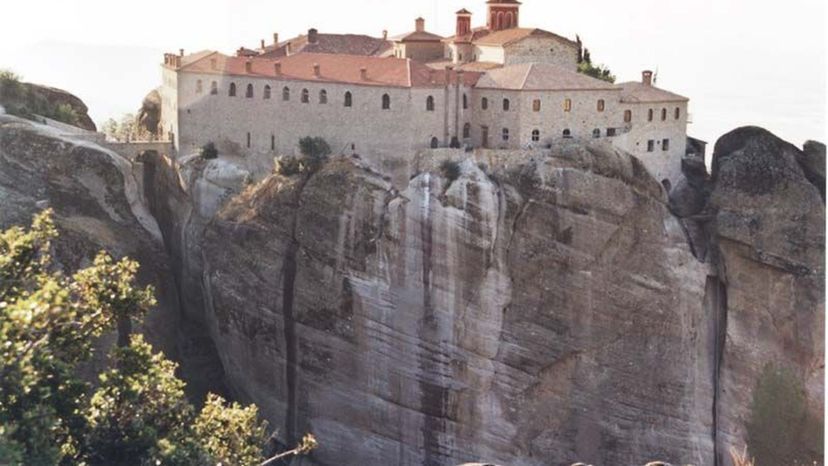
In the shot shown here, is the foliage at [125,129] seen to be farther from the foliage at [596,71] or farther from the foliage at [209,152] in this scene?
the foliage at [596,71]

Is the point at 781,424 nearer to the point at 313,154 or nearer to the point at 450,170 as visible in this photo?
the point at 450,170

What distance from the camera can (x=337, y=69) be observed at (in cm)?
4112

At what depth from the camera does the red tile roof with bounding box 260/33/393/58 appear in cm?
4556

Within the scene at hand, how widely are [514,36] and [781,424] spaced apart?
40.5ft

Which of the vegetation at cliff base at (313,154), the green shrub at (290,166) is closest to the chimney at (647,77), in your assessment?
the vegetation at cliff base at (313,154)

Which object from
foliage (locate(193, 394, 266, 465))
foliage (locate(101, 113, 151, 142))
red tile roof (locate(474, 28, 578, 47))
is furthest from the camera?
foliage (locate(101, 113, 151, 142))

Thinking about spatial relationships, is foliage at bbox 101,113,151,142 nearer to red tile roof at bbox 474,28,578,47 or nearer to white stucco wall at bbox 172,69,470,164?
white stucco wall at bbox 172,69,470,164

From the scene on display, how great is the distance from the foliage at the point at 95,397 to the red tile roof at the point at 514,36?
67.8ft

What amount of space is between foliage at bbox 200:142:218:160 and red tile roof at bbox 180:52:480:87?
2035 millimetres

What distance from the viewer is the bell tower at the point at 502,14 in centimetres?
4381

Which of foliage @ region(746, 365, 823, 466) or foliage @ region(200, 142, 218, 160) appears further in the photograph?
foliage @ region(200, 142, 218, 160)

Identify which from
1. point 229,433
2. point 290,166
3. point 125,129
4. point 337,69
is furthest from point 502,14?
point 229,433

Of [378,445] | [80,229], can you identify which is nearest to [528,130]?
[378,445]

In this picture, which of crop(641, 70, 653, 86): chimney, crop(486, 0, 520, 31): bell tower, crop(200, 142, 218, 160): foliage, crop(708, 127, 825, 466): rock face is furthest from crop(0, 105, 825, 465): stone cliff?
crop(486, 0, 520, 31): bell tower
